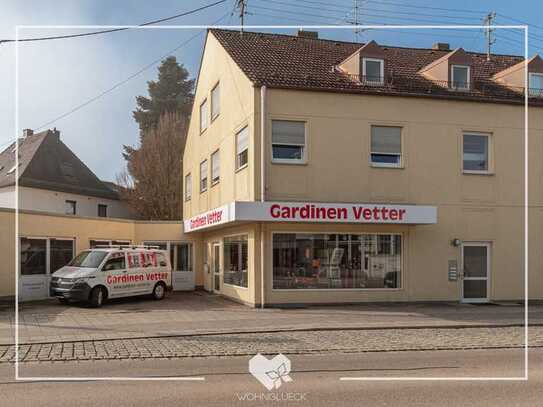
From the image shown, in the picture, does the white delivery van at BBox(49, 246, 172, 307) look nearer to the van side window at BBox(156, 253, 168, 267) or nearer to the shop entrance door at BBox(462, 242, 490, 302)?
the van side window at BBox(156, 253, 168, 267)

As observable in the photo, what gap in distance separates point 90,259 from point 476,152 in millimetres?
13379

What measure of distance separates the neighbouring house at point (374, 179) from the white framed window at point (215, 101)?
1.39 metres

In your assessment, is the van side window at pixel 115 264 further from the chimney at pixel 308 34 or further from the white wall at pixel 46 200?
the white wall at pixel 46 200

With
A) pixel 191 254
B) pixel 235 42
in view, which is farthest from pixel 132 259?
pixel 235 42

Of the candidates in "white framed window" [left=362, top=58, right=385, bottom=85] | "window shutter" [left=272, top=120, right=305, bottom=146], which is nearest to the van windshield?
"window shutter" [left=272, top=120, right=305, bottom=146]

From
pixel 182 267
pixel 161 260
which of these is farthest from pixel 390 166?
pixel 182 267

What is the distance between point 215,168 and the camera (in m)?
22.7

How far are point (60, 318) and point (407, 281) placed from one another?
34.2 ft

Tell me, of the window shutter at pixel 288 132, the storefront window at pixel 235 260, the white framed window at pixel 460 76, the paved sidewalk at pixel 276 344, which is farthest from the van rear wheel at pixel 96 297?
the white framed window at pixel 460 76

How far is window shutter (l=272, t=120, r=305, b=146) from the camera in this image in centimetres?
1778

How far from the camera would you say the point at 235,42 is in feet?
A: 71.0

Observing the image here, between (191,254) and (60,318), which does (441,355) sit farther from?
(191,254)

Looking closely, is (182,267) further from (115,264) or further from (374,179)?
(374,179)

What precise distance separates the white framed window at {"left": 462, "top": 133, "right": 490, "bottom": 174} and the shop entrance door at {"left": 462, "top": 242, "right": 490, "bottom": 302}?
8.34 feet
